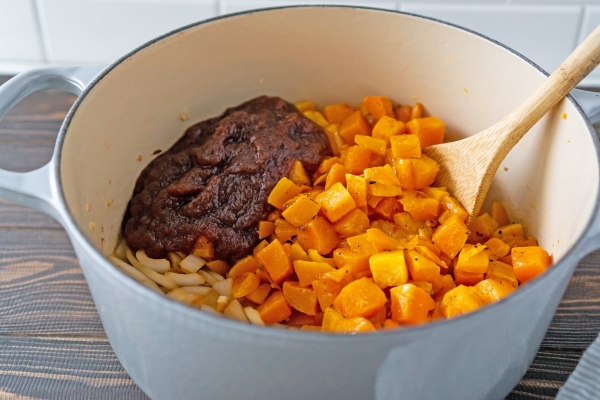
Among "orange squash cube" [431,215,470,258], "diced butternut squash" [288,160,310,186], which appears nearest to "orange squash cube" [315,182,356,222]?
"diced butternut squash" [288,160,310,186]

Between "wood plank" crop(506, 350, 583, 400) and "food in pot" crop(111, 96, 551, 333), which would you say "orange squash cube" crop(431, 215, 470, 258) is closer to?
"food in pot" crop(111, 96, 551, 333)

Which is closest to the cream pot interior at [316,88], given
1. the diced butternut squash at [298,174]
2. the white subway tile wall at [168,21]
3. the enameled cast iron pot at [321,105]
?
the enameled cast iron pot at [321,105]

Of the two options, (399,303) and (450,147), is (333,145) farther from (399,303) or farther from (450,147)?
(399,303)

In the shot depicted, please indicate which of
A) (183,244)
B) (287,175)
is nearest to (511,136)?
(287,175)

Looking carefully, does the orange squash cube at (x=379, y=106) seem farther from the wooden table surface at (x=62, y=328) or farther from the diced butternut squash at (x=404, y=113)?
the wooden table surface at (x=62, y=328)

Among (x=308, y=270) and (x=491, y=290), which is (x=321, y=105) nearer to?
(x=308, y=270)

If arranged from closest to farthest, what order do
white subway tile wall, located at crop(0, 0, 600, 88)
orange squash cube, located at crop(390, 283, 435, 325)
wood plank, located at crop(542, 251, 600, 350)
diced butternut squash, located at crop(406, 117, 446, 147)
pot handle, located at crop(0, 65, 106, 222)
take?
pot handle, located at crop(0, 65, 106, 222), orange squash cube, located at crop(390, 283, 435, 325), wood plank, located at crop(542, 251, 600, 350), diced butternut squash, located at crop(406, 117, 446, 147), white subway tile wall, located at crop(0, 0, 600, 88)
